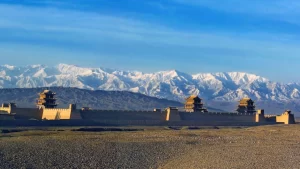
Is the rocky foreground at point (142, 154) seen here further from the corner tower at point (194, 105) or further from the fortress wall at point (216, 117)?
the corner tower at point (194, 105)

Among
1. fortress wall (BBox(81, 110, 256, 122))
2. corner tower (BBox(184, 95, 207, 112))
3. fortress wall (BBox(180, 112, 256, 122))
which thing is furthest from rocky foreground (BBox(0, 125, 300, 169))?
A: corner tower (BBox(184, 95, 207, 112))

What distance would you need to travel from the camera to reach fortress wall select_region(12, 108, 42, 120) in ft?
267

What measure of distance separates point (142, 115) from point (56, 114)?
1252 cm

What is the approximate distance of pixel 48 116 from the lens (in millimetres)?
87375

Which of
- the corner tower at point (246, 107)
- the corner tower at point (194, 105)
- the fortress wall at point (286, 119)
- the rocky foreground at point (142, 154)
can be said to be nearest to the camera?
the rocky foreground at point (142, 154)

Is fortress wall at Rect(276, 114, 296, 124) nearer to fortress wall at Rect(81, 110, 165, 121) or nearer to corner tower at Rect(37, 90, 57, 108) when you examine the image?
fortress wall at Rect(81, 110, 165, 121)

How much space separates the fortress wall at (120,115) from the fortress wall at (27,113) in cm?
772

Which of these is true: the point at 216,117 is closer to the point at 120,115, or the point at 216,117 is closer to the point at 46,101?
the point at 120,115

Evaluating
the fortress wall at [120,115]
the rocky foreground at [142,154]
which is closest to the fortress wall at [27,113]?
the fortress wall at [120,115]

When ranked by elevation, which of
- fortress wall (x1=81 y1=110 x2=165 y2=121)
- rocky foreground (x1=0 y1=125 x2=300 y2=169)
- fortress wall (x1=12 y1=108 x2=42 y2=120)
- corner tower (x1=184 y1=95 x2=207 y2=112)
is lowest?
rocky foreground (x1=0 y1=125 x2=300 y2=169)

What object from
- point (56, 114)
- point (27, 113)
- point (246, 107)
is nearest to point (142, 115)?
point (56, 114)

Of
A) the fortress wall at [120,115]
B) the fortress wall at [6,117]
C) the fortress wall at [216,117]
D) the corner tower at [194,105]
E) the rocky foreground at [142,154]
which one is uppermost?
the corner tower at [194,105]

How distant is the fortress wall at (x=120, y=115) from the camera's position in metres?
82.4

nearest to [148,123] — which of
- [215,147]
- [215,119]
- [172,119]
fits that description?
[172,119]
